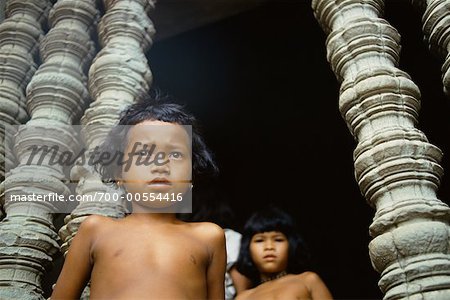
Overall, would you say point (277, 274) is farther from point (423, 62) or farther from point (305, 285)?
point (423, 62)

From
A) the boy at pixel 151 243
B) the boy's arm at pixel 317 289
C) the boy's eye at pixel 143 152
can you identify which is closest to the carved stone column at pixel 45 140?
the boy at pixel 151 243

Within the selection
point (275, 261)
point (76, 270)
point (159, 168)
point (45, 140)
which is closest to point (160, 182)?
point (159, 168)

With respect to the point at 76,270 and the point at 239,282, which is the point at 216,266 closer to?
the point at 76,270

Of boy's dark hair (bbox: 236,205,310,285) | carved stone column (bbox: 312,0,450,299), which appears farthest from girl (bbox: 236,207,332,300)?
carved stone column (bbox: 312,0,450,299)

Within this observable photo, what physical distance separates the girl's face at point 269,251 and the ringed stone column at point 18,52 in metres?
1.58

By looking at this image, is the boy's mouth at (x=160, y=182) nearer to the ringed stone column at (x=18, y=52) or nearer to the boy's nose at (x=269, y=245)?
the ringed stone column at (x=18, y=52)

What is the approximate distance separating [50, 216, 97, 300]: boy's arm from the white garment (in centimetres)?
184

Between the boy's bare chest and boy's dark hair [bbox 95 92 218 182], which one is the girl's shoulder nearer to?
boy's dark hair [bbox 95 92 218 182]

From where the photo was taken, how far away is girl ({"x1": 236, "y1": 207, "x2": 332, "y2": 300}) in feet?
11.1

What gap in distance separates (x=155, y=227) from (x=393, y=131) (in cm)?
101

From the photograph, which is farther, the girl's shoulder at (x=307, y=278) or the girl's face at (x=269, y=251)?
the girl's face at (x=269, y=251)

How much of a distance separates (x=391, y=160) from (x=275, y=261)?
152 cm

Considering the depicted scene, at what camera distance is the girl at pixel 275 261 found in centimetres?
340

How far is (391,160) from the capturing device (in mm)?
2303
